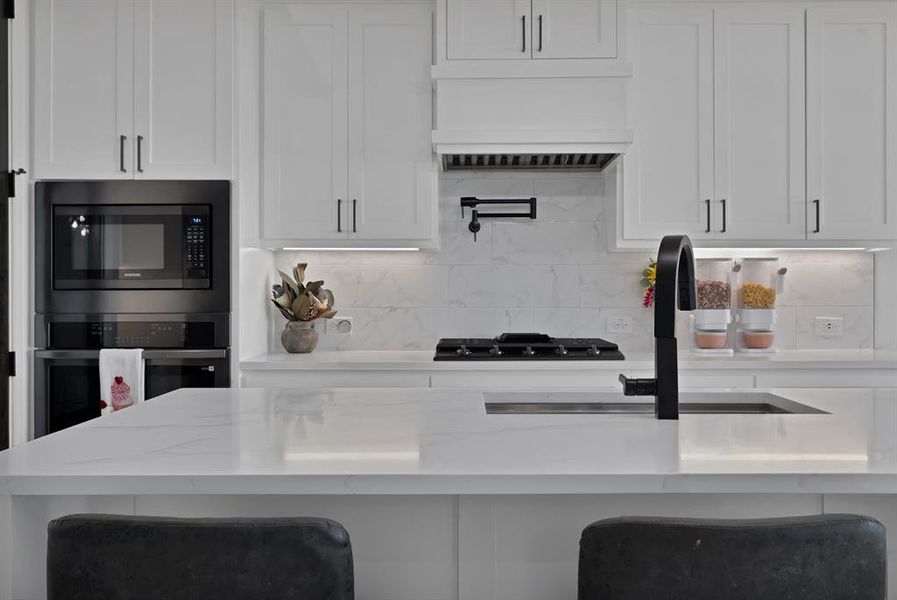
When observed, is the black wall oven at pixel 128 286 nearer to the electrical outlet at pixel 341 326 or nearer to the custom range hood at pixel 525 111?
the electrical outlet at pixel 341 326

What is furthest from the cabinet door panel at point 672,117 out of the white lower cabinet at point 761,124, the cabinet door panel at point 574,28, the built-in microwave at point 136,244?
the built-in microwave at point 136,244

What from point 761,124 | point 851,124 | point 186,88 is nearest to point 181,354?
point 186,88

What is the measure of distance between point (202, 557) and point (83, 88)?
2652 mm

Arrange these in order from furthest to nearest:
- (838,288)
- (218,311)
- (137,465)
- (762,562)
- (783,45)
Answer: (838,288)
(783,45)
(218,311)
(137,465)
(762,562)

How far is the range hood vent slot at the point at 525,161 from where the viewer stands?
10.6 feet

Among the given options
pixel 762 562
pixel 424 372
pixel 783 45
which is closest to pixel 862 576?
pixel 762 562

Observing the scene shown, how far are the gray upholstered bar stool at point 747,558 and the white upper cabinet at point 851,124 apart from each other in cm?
258

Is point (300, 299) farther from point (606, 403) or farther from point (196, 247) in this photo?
point (606, 403)

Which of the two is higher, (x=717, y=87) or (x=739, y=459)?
(x=717, y=87)

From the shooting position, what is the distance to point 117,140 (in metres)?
2.93

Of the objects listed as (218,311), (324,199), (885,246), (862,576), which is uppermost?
(324,199)

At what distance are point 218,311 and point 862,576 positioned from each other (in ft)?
8.25

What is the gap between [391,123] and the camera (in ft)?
10.3

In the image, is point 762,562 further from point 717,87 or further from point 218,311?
point 717,87
